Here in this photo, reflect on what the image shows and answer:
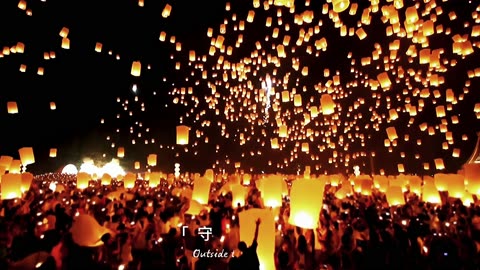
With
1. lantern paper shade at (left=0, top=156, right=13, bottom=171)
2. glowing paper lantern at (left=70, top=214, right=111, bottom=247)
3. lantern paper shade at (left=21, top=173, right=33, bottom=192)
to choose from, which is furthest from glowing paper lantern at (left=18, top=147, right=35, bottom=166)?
glowing paper lantern at (left=70, top=214, right=111, bottom=247)

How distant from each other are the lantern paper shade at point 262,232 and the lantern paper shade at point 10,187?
287 inches

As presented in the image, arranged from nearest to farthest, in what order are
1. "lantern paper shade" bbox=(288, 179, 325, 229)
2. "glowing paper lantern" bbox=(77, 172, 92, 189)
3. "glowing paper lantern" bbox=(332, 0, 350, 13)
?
"lantern paper shade" bbox=(288, 179, 325, 229) → "glowing paper lantern" bbox=(332, 0, 350, 13) → "glowing paper lantern" bbox=(77, 172, 92, 189)

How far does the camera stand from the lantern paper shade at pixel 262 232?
5.13 metres

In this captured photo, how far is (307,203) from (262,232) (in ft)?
3.03

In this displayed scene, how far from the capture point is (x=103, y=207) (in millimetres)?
9219

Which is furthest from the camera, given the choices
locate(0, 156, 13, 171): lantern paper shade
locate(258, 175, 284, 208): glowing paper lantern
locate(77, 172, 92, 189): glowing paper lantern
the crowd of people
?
locate(77, 172, 92, 189): glowing paper lantern

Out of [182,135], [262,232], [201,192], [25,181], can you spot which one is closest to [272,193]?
[201,192]

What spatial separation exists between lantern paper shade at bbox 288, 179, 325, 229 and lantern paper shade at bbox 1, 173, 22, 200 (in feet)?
24.8

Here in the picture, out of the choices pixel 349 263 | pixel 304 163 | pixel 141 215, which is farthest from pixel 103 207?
pixel 304 163

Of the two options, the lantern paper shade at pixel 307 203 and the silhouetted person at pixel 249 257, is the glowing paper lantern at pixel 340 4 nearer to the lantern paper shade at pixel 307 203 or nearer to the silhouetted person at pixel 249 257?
the lantern paper shade at pixel 307 203

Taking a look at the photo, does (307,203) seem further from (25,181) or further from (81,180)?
(81,180)

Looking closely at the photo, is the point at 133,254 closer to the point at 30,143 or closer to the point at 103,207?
the point at 103,207

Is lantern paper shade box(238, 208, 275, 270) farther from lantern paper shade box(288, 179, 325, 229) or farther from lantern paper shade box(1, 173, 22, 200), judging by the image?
lantern paper shade box(1, 173, 22, 200)

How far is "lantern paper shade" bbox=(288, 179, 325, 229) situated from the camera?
5660 millimetres
